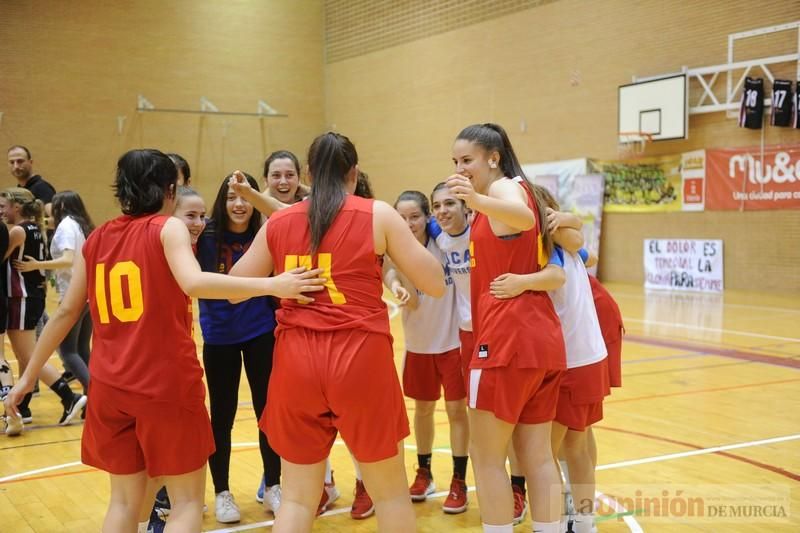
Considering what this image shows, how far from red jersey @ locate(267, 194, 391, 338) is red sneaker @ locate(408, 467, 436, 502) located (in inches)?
74.2

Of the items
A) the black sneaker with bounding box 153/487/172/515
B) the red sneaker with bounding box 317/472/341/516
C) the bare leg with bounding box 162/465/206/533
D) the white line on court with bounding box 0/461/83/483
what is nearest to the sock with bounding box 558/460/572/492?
the red sneaker with bounding box 317/472/341/516

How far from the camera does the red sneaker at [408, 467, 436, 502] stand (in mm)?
4504

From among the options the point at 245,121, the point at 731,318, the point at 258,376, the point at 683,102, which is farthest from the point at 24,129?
the point at 258,376

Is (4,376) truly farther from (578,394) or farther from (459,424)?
(578,394)

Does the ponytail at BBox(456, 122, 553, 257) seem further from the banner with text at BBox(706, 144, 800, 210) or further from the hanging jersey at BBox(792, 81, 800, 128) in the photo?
the banner with text at BBox(706, 144, 800, 210)

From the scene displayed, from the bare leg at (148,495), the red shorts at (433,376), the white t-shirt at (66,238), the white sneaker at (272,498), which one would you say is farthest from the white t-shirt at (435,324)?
the white t-shirt at (66,238)

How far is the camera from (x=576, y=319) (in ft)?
12.0

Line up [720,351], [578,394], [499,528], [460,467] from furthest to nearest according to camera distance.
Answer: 1. [720,351]
2. [460,467]
3. [578,394]
4. [499,528]

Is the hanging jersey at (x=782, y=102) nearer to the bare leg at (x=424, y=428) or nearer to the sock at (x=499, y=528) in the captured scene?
the bare leg at (x=424, y=428)

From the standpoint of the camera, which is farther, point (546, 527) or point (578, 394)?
point (578, 394)

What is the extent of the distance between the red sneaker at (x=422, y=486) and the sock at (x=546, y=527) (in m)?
1.22

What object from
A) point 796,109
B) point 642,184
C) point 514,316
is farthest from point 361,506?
point 642,184

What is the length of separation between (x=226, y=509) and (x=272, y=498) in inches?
9.5

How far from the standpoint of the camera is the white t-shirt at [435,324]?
452 cm
